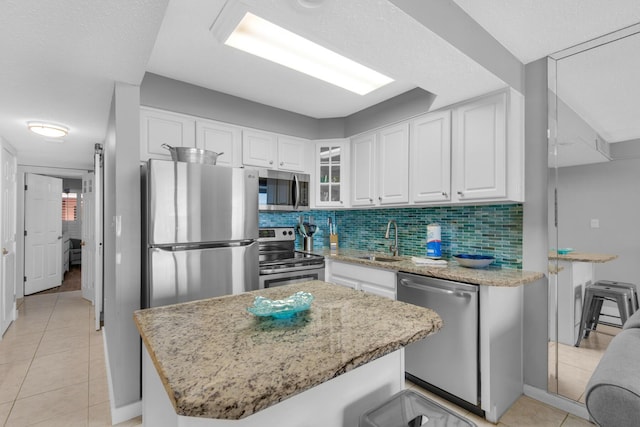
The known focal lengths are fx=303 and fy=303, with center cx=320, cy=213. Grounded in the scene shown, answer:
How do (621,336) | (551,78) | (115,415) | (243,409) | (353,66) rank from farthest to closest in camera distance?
(353,66) → (551,78) → (115,415) → (621,336) → (243,409)

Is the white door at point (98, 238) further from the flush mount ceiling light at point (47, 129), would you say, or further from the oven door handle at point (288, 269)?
the oven door handle at point (288, 269)

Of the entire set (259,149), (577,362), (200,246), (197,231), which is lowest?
(577,362)

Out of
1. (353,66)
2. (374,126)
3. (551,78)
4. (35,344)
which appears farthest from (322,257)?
(35,344)

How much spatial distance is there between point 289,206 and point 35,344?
2.99 m

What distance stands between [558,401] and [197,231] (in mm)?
2760

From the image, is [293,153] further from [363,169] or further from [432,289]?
[432,289]

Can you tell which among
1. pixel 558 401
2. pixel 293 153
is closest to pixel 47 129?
pixel 293 153

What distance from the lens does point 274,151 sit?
3277 millimetres

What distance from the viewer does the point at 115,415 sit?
1959 millimetres

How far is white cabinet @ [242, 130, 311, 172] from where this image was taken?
Answer: 308cm

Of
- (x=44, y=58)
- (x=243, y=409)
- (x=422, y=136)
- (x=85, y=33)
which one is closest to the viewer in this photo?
(x=243, y=409)

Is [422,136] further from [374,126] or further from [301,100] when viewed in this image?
[301,100]

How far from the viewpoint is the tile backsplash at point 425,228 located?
7.88 ft

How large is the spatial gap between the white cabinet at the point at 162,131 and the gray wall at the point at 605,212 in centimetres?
294
